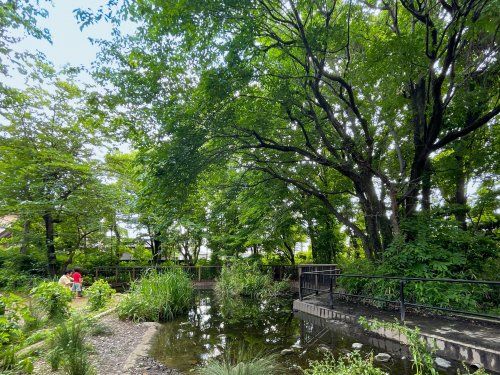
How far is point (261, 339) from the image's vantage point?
21.6ft

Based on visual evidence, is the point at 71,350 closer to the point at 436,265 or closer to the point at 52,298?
the point at 52,298

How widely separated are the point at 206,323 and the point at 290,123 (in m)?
7.09

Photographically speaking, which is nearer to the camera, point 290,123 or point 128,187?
point 290,123

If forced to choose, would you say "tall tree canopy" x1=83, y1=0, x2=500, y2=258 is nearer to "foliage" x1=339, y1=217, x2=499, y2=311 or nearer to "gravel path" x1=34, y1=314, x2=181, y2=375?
"foliage" x1=339, y1=217, x2=499, y2=311

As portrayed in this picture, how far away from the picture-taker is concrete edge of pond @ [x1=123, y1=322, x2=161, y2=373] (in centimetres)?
437

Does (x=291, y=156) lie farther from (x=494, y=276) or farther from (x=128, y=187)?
(x=128, y=187)

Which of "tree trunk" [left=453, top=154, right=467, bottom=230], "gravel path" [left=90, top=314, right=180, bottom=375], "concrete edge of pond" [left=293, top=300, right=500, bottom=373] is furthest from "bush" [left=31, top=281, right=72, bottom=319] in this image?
"tree trunk" [left=453, top=154, right=467, bottom=230]

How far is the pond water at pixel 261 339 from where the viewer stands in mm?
5262

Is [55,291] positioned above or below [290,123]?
below

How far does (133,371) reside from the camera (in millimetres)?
4156

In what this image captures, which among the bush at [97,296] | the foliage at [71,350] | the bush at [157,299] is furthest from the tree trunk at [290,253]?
the foliage at [71,350]

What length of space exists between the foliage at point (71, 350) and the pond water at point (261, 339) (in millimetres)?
1467

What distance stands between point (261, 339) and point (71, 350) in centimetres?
399

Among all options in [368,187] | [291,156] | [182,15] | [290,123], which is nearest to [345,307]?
[368,187]
